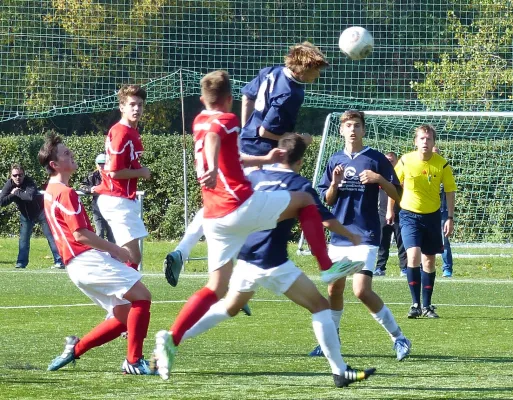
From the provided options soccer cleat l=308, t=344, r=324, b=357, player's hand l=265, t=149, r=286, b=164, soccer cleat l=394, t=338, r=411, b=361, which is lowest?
soccer cleat l=308, t=344, r=324, b=357

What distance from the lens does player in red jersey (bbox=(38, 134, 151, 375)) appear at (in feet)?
23.0

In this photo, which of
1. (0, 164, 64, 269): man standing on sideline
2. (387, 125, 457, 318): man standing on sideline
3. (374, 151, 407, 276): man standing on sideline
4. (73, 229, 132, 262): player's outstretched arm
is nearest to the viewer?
(73, 229, 132, 262): player's outstretched arm

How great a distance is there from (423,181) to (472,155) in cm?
1026

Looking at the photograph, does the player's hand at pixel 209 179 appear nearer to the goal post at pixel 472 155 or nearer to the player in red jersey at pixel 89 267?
the player in red jersey at pixel 89 267

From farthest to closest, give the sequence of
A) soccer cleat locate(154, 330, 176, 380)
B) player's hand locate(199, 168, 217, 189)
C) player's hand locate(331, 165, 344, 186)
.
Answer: player's hand locate(331, 165, 344, 186)
player's hand locate(199, 168, 217, 189)
soccer cleat locate(154, 330, 176, 380)

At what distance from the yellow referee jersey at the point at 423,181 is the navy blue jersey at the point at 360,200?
2847 millimetres

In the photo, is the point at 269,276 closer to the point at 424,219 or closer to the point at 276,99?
the point at 276,99

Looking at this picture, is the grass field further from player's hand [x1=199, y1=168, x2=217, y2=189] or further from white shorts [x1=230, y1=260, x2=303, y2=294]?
player's hand [x1=199, y1=168, x2=217, y2=189]

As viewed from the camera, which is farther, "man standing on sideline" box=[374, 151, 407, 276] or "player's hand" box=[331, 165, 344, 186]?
"man standing on sideline" box=[374, 151, 407, 276]

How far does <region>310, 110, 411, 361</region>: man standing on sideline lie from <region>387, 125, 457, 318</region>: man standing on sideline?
2780 mm

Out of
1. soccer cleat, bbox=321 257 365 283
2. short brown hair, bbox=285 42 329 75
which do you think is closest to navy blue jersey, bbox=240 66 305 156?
A: short brown hair, bbox=285 42 329 75

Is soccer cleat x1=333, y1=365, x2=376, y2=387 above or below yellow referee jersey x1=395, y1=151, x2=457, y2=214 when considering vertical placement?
below

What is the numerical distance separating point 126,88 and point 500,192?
13056 millimetres

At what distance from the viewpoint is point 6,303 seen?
1257cm
